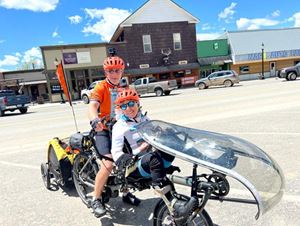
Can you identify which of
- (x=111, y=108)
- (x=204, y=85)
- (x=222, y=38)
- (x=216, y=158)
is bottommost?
(x=204, y=85)

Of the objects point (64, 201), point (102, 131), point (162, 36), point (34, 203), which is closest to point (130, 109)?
point (102, 131)

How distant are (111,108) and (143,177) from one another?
113 cm

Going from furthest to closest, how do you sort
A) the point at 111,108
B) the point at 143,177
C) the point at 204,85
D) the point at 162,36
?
the point at 162,36 → the point at 204,85 → the point at 111,108 → the point at 143,177

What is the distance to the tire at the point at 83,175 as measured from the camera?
150 inches

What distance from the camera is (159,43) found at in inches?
1389

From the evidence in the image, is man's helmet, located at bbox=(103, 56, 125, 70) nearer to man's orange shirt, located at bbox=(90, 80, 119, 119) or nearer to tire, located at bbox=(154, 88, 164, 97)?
man's orange shirt, located at bbox=(90, 80, 119, 119)

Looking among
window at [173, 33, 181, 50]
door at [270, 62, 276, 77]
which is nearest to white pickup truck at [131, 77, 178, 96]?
window at [173, 33, 181, 50]

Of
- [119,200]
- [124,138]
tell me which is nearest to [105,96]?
[124,138]

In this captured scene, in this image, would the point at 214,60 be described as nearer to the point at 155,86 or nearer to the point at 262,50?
the point at 262,50

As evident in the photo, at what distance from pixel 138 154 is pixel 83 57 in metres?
31.0

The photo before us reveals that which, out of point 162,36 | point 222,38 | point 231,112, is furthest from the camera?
point 222,38

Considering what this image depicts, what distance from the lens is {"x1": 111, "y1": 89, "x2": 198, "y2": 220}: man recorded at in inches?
98.6

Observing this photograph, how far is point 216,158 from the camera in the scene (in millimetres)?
2152

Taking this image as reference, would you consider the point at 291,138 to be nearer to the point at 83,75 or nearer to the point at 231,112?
the point at 231,112
